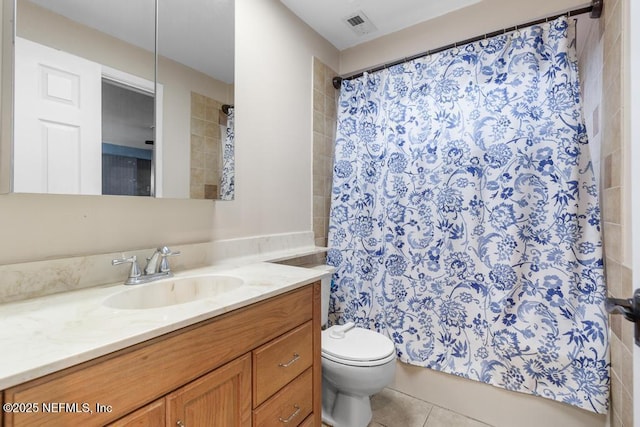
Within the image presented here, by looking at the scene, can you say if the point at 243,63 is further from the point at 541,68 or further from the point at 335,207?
the point at 541,68

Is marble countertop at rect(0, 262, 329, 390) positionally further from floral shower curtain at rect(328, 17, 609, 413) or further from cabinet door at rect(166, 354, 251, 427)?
floral shower curtain at rect(328, 17, 609, 413)

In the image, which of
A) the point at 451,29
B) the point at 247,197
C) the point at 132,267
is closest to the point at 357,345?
the point at 247,197

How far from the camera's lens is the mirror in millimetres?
886

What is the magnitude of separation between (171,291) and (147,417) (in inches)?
20.1

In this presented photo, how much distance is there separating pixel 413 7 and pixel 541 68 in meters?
0.83

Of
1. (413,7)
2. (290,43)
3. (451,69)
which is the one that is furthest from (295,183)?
(413,7)

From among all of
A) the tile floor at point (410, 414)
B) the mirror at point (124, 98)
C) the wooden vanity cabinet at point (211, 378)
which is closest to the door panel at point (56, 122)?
the mirror at point (124, 98)

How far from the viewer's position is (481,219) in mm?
1584

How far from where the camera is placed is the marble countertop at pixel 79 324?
0.53 m

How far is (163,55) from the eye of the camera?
121 cm

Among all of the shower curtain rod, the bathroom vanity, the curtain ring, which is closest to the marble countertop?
→ the bathroom vanity

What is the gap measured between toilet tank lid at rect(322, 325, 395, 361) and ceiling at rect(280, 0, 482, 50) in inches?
77.9

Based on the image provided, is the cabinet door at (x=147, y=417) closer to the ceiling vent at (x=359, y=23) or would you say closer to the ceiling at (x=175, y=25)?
the ceiling at (x=175, y=25)

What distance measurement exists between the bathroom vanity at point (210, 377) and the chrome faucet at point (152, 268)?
0.40 ft
